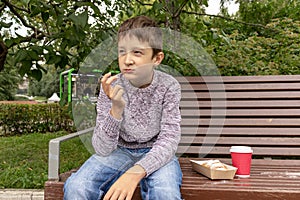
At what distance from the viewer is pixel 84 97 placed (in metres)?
2.15

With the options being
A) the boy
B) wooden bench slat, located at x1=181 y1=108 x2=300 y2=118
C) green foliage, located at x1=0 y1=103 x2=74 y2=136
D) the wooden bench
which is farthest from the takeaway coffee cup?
green foliage, located at x1=0 y1=103 x2=74 y2=136

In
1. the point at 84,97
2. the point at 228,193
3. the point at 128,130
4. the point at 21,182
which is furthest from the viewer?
the point at 21,182

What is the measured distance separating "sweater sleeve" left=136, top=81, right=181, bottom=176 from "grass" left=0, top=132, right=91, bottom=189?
2394mm

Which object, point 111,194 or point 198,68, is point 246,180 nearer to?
point 111,194

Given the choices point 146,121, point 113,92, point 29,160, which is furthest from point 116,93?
point 29,160

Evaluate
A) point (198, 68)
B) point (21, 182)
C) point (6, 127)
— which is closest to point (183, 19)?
point (198, 68)

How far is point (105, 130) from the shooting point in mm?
1663

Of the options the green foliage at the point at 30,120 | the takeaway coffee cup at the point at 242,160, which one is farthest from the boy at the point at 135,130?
the green foliage at the point at 30,120

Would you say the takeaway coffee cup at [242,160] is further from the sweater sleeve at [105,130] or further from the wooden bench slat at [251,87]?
the wooden bench slat at [251,87]

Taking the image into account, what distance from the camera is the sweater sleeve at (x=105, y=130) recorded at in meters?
1.66

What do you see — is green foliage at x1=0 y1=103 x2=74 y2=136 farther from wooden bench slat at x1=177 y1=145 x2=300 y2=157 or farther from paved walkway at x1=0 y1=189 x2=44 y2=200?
wooden bench slat at x1=177 y1=145 x2=300 y2=157

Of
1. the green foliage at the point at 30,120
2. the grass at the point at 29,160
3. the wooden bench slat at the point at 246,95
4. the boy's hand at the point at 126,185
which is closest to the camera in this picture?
the boy's hand at the point at 126,185

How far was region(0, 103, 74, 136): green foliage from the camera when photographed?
921cm

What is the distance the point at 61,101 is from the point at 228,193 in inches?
58.0
